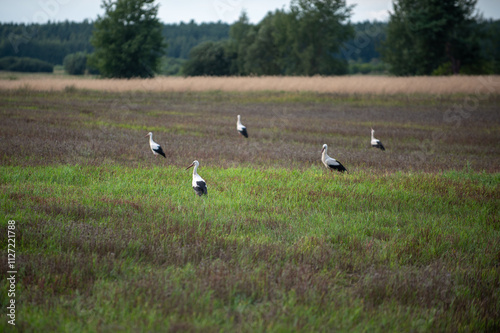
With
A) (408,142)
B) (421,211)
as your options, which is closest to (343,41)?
(408,142)

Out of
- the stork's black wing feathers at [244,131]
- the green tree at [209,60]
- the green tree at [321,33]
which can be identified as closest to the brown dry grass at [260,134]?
the stork's black wing feathers at [244,131]

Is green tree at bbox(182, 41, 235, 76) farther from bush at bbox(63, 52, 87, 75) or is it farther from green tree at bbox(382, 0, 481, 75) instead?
green tree at bbox(382, 0, 481, 75)

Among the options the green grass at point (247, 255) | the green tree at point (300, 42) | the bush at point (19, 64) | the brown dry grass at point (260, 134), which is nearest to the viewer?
the green grass at point (247, 255)

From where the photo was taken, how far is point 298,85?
3878 cm

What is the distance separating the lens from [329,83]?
38.6 metres

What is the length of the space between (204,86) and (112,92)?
8.84 m

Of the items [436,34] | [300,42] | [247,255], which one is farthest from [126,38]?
[247,255]

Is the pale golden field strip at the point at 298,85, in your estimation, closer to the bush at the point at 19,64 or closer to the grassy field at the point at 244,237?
the grassy field at the point at 244,237

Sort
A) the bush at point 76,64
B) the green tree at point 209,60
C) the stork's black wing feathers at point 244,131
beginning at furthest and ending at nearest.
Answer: the bush at point 76,64 < the green tree at point 209,60 < the stork's black wing feathers at point 244,131

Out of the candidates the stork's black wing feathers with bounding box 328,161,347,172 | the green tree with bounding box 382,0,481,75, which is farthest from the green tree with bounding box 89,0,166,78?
the stork's black wing feathers with bounding box 328,161,347,172

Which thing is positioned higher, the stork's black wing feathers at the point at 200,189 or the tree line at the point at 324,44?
the tree line at the point at 324,44

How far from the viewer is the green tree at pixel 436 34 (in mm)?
51031

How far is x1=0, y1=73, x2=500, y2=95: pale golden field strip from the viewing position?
35.4 m

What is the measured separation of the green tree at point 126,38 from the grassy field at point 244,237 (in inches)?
1857
